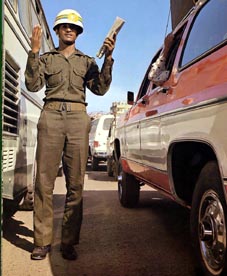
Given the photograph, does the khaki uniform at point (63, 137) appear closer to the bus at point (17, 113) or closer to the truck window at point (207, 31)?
the bus at point (17, 113)

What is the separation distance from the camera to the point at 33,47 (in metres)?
3.56

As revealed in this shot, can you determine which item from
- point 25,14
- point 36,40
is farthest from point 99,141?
point 36,40

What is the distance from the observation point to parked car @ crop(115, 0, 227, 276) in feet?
8.22

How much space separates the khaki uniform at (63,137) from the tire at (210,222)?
124 centimetres

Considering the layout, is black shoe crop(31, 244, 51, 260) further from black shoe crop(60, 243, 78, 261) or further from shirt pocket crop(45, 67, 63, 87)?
Result: shirt pocket crop(45, 67, 63, 87)

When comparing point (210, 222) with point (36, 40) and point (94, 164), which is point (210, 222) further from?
point (94, 164)

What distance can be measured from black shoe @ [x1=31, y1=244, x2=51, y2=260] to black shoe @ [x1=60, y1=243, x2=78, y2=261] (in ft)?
0.49

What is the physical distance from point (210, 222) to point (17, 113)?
2.46m

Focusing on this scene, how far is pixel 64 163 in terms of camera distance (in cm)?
386

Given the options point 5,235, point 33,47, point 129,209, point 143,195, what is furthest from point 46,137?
point 143,195

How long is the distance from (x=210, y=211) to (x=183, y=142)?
616 mm

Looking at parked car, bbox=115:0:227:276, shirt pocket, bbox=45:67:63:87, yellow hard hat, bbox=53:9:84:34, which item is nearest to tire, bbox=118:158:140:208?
parked car, bbox=115:0:227:276

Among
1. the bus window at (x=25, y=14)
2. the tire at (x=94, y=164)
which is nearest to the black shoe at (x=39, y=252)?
the bus window at (x=25, y=14)

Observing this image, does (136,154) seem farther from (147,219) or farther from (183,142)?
(183,142)
